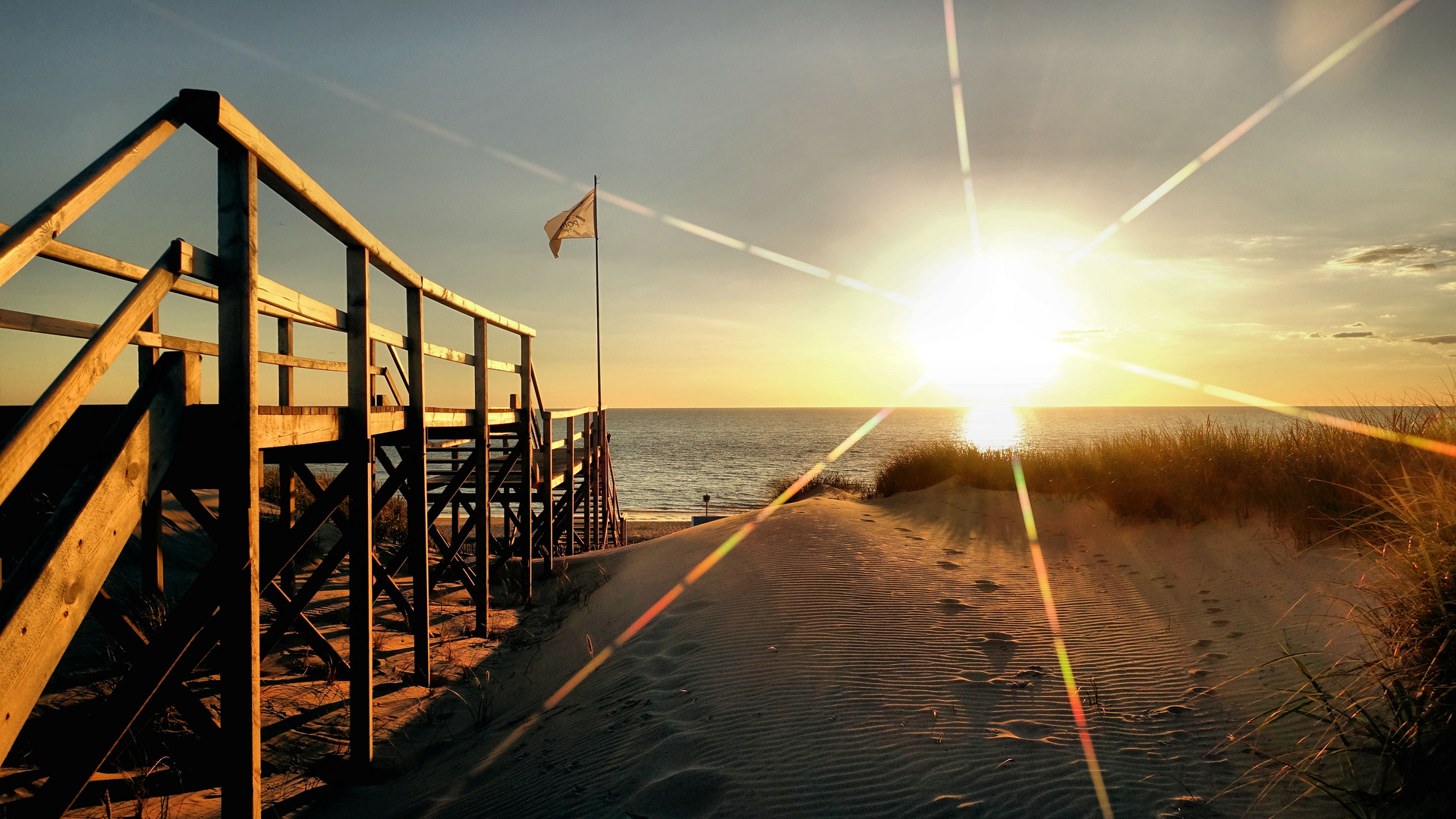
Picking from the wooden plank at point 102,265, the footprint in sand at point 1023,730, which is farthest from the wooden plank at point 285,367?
the footprint in sand at point 1023,730

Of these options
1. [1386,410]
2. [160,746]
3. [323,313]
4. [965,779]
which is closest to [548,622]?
[160,746]

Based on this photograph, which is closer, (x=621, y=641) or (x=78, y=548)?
(x=78, y=548)

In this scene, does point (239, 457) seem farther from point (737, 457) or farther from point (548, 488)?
point (737, 457)

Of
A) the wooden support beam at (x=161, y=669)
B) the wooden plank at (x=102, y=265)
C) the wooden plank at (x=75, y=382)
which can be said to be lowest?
the wooden support beam at (x=161, y=669)

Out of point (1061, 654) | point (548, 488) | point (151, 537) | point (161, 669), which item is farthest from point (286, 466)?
point (1061, 654)

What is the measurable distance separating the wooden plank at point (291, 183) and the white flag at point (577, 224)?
44.8ft

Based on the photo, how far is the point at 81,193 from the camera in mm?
2178

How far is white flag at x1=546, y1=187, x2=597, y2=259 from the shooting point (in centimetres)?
1922

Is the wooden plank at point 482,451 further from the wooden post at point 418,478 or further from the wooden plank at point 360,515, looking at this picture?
the wooden plank at point 360,515

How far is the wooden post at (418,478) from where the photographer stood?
19.1ft

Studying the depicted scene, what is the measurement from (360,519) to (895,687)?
3828 millimetres

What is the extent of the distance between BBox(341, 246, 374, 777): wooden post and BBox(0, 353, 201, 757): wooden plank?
63.7 inches

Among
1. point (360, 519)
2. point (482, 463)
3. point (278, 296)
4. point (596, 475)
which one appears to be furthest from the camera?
point (596, 475)

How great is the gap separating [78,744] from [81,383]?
316cm
